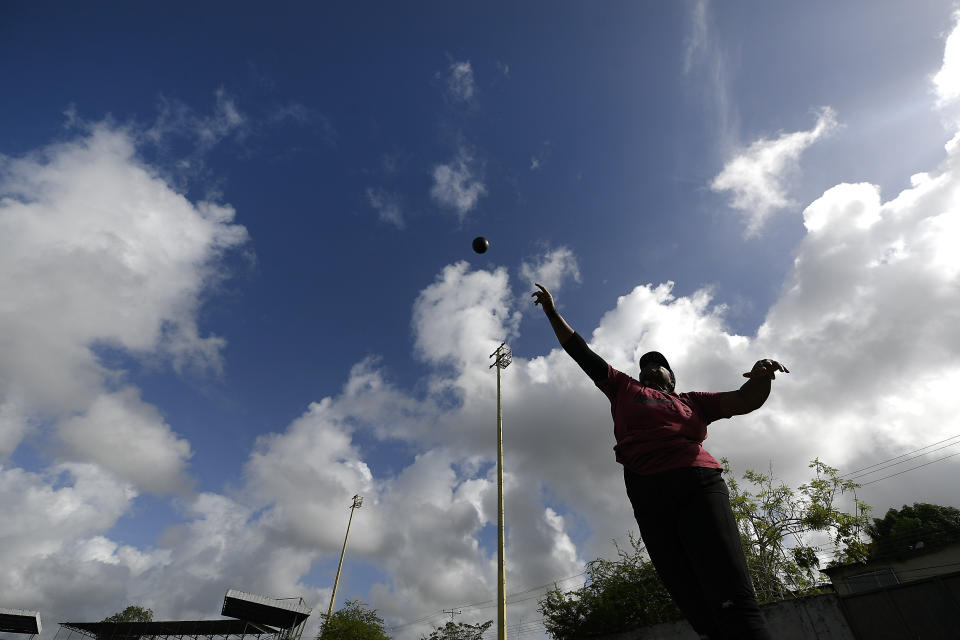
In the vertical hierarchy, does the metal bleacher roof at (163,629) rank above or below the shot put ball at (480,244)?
below

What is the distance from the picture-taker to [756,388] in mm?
2473

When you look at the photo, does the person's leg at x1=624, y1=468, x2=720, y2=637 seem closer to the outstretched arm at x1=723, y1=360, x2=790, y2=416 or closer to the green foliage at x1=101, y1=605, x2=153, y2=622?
the outstretched arm at x1=723, y1=360, x2=790, y2=416

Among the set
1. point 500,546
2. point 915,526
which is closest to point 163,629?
point 500,546

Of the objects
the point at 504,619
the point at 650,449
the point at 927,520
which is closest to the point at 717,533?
the point at 650,449

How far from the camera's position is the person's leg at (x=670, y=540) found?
78.8 inches

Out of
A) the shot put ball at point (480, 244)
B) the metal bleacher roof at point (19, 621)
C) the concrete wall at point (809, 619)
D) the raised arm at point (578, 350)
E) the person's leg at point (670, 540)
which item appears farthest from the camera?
the metal bleacher roof at point (19, 621)

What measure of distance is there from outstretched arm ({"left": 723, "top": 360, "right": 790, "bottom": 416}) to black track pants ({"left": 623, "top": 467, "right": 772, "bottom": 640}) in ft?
1.60

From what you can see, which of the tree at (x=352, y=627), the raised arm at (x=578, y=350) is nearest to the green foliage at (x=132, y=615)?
the tree at (x=352, y=627)

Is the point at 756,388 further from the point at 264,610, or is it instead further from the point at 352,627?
the point at 264,610

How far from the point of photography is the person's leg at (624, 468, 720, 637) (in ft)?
6.57

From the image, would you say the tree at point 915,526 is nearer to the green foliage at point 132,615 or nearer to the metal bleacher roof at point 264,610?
the metal bleacher roof at point 264,610

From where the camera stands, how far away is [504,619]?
45.6 feet

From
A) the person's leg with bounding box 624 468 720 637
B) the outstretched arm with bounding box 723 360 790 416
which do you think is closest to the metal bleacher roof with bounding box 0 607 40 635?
the person's leg with bounding box 624 468 720 637

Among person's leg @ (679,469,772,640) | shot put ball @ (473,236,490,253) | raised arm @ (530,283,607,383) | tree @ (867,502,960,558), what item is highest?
tree @ (867,502,960,558)
